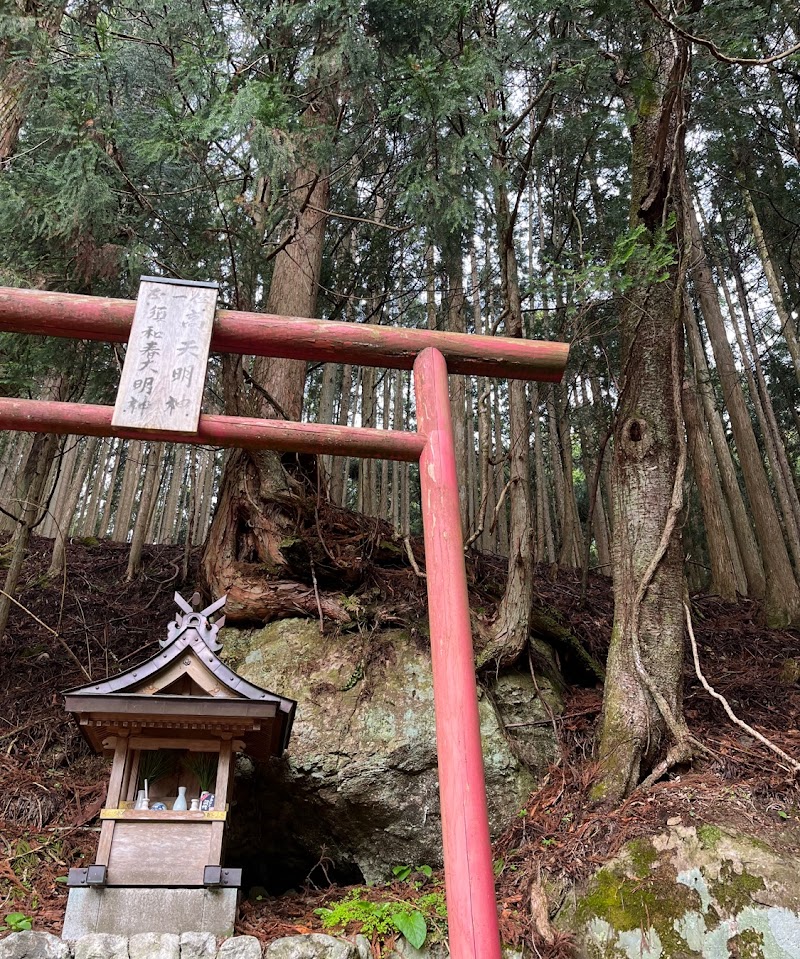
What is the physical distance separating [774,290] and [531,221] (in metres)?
4.27

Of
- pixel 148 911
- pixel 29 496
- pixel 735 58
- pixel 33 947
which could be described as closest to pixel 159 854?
pixel 148 911

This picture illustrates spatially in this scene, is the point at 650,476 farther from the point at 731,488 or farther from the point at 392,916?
the point at 731,488

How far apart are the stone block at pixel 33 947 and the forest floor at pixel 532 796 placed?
1.06 ft

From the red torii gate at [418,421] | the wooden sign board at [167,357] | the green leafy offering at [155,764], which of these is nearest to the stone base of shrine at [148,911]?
the green leafy offering at [155,764]

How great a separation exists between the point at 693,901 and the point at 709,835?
33cm

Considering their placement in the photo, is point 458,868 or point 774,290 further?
point 774,290

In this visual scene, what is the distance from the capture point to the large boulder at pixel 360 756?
4406mm

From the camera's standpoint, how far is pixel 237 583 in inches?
216

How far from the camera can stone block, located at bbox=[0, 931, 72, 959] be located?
3.14 metres

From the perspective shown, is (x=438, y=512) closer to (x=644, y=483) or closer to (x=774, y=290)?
(x=644, y=483)

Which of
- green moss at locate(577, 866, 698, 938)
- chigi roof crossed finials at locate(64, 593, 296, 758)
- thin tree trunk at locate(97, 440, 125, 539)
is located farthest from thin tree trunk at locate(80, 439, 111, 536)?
green moss at locate(577, 866, 698, 938)

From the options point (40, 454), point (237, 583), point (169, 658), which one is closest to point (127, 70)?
point (40, 454)

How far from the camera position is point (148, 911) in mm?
3439

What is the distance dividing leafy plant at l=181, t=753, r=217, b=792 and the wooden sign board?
2.39 m
